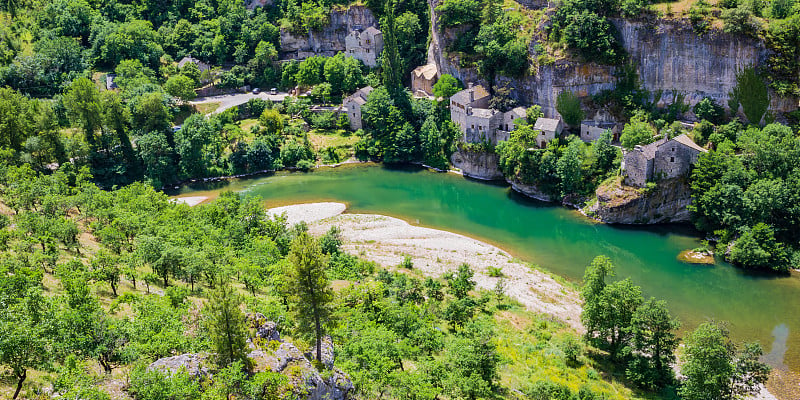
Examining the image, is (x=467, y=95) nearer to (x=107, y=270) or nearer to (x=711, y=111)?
(x=711, y=111)

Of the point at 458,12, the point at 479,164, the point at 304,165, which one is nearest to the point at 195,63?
the point at 304,165

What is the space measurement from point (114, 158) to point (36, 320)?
5385cm

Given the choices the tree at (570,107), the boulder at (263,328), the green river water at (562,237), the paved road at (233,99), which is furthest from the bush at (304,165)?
the boulder at (263,328)

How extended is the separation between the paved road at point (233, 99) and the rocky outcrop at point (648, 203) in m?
53.2

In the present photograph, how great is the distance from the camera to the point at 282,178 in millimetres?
80000

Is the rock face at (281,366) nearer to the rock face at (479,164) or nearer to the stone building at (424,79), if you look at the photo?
the rock face at (479,164)

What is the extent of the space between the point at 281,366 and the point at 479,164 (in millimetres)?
54155

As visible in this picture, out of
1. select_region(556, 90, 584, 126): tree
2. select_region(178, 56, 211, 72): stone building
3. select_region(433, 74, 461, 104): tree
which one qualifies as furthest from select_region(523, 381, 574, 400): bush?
select_region(178, 56, 211, 72): stone building

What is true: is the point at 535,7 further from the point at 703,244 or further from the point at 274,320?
the point at 274,320

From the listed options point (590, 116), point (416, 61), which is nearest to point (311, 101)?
point (416, 61)

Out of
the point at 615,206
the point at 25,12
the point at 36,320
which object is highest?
the point at 25,12

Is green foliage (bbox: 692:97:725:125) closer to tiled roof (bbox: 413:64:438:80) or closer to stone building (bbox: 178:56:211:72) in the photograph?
tiled roof (bbox: 413:64:438:80)

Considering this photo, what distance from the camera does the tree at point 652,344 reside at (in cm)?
3831

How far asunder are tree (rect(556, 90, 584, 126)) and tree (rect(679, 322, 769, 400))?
40.9 meters
